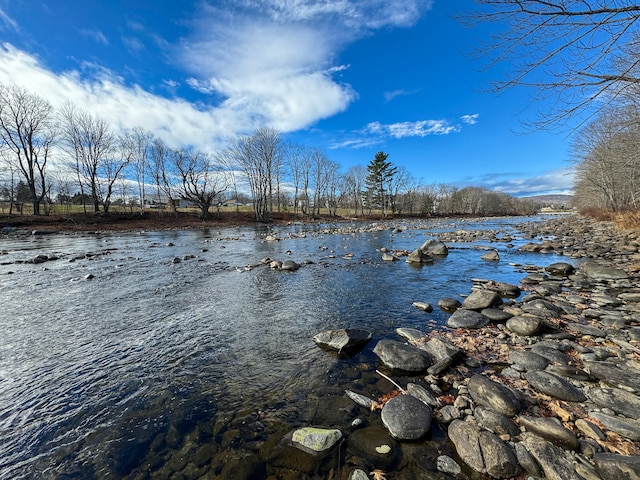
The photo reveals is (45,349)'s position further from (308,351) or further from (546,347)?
(546,347)

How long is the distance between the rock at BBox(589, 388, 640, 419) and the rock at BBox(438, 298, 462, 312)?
2969 mm

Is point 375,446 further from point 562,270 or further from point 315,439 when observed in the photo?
point 562,270

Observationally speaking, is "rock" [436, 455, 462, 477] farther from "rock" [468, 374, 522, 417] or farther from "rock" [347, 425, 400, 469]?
"rock" [468, 374, 522, 417]

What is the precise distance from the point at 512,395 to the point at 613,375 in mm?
1455

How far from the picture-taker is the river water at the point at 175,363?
251 cm

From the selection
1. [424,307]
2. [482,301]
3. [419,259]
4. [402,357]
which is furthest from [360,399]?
[419,259]

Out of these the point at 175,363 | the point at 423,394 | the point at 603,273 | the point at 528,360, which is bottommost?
the point at 175,363

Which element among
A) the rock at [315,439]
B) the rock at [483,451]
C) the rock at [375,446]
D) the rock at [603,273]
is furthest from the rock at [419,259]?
the rock at [315,439]

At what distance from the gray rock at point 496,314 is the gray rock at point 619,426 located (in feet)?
8.53

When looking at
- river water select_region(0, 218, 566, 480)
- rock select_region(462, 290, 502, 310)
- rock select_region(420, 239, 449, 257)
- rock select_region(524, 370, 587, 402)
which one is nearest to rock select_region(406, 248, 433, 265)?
rock select_region(420, 239, 449, 257)

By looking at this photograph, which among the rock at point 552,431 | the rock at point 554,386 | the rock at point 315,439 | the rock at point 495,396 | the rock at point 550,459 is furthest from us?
Result: the rock at point 554,386

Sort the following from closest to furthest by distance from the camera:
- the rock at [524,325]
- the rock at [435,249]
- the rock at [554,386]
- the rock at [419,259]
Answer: the rock at [554,386] < the rock at [524,325] < the rock at [419,259] < the rock at [435,249]

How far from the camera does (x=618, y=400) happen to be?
8.98 feet

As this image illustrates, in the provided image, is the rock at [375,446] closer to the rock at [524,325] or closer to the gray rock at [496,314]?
the rock at [524,325]
